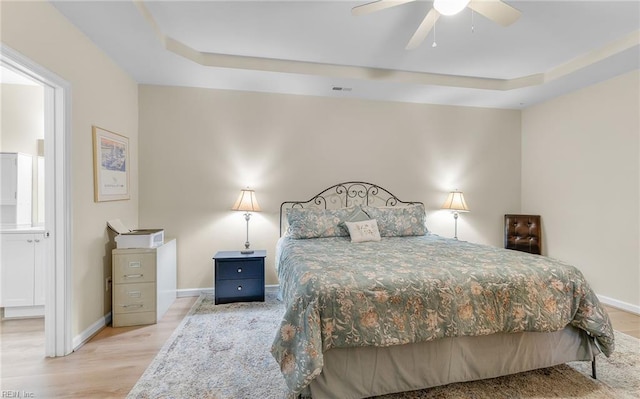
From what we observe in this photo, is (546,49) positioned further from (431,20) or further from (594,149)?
(431,20)

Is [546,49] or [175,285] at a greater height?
[546,49]

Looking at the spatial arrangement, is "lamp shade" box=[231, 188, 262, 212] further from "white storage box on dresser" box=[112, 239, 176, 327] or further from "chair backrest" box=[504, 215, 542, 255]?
"chair backrest" box=[504, 215, 542, 255]

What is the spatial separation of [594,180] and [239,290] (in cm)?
456

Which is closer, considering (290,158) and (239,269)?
(239,269)

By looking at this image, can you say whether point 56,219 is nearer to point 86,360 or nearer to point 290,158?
point 86,360

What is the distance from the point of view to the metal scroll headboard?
3.95 meters

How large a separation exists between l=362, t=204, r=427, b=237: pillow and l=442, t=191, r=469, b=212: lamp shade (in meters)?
0.73

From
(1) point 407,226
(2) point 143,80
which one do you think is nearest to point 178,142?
(2) point 143,80

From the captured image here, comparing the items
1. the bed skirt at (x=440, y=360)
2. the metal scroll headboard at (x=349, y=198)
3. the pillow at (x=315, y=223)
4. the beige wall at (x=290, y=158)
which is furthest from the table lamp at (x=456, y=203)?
the bed skirt at (x=440, y=360)

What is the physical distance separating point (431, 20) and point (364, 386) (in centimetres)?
253

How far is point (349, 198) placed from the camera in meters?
4.09

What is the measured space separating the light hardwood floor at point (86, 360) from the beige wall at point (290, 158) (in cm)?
114

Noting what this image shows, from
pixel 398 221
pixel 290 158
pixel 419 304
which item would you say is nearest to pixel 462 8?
pixel 419 304

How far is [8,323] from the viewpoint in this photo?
2773 mm
